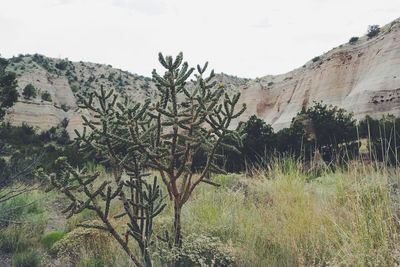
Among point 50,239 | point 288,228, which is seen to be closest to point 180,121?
point 288,228

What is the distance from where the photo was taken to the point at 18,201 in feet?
34.8

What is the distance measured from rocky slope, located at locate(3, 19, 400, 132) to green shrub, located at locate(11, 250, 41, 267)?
56.8 ft

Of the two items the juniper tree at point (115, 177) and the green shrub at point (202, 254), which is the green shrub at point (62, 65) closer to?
the juniper tree at point (115, 177)

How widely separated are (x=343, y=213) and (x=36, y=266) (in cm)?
412

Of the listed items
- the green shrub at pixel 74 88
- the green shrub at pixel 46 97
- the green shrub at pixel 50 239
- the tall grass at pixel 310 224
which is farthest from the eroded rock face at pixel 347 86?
the green shrub at pixel 50 239

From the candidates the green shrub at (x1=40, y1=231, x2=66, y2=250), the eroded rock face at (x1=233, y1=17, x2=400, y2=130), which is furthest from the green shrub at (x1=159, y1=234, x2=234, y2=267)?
the eroded rock face at (x1=233, y1=17, x2=400, y2=130)

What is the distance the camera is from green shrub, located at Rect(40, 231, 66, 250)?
314 inches

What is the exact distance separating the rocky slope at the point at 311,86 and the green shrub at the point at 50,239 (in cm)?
1605

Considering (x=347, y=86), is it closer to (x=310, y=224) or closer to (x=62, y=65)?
(x=310, y=224)

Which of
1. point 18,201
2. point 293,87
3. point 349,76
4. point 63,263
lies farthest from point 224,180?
point 293,87

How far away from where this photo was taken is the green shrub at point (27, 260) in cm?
671

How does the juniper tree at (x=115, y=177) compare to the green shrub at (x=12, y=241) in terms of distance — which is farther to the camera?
the green shrub at (x=12, y=241)

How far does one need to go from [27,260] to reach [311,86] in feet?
121

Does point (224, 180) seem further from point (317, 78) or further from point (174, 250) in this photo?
point (317, 78)
